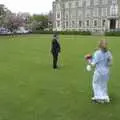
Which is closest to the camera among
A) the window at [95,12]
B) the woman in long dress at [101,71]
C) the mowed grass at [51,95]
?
the mowed grass at [51,95]

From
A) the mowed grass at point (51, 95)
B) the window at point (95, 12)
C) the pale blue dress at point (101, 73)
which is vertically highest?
the window at point (95, 12)

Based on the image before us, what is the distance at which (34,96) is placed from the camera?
1364 cm

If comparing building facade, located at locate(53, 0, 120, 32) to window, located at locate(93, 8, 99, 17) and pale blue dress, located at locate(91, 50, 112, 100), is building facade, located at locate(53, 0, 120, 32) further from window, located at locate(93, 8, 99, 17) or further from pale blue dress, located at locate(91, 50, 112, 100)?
pale blue dress, located at locate(91, 50, 112, 100)

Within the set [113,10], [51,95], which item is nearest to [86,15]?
[113,10]

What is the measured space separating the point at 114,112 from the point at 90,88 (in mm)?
3652

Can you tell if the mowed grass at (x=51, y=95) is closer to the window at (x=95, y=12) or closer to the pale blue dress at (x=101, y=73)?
the pale blue dress at (x=101, y=73)


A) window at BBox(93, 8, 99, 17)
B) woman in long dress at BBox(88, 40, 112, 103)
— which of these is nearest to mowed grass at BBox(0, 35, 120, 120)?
woman in long dress at BBox(88, 40, 112, 103)

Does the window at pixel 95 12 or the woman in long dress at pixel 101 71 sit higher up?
the window at pixel 95 12

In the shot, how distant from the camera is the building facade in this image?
125750mm

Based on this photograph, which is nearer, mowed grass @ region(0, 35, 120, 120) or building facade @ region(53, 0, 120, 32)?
mowed grass @ region(0, 35, 120, 120)

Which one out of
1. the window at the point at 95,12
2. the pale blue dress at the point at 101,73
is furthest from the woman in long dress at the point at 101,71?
the window at the point at 95,12

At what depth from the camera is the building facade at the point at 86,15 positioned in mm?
125750

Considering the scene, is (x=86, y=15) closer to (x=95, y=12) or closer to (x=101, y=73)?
(x=95, y=12)

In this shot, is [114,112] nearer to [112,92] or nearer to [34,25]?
[112,92]
